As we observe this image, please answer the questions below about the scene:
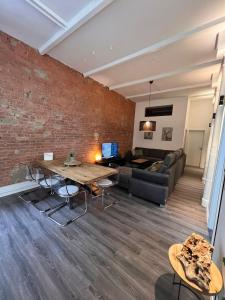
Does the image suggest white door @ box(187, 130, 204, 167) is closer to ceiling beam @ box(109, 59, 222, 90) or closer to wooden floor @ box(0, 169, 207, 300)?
ceiling beam @ box(109, 59, 222, 90)

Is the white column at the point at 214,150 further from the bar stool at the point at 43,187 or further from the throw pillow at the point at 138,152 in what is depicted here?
the throw pillow at the point at 138,152

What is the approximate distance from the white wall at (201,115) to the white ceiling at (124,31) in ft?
9.35

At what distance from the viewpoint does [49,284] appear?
143cm

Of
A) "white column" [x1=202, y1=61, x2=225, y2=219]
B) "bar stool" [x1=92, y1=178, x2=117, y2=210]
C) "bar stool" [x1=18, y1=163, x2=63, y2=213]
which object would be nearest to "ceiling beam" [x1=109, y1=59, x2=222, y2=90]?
"white column" [x1=202, y1=61, x2=225, y2=219]

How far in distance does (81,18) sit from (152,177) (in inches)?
126

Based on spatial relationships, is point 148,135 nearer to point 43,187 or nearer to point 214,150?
point 214,150

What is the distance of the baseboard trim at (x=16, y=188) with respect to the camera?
3.17 m

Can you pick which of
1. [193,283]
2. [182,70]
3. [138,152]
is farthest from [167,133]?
[193,283]

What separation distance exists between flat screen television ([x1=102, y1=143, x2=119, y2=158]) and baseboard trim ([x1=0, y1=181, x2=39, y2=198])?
2745 millimetres

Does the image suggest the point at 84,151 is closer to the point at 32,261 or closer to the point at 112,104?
the point at 112,104

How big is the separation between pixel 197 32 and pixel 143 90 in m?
3.37

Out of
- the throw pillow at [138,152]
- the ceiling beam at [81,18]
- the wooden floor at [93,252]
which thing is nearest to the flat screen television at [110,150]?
the throw pillow at [138,152]

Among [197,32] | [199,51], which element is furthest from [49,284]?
[199,51]

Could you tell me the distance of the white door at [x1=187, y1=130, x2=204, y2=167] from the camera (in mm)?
7004
